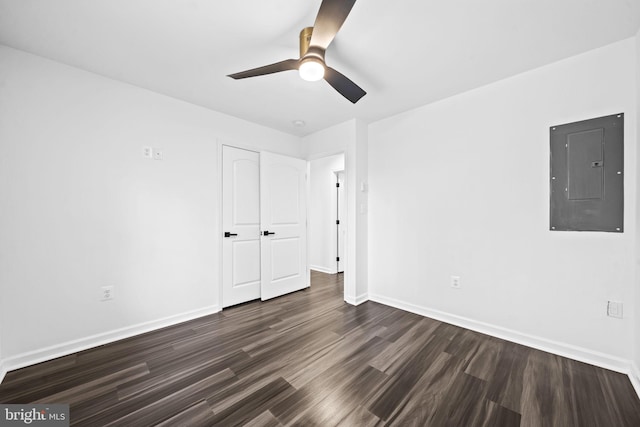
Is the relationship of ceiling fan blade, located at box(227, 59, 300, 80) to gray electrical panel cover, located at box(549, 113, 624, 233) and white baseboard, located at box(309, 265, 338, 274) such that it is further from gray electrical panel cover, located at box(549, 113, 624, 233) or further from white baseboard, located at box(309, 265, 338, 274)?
white baseboard, located at box(309, 265, 338, 274)

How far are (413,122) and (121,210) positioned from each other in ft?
10.9

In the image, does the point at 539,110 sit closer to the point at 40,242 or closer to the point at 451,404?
the point at 451,404

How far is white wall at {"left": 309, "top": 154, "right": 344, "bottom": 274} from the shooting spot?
200 inches

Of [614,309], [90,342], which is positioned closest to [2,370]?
[90,342]

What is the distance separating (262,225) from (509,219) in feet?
9.36

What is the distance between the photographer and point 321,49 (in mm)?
1535

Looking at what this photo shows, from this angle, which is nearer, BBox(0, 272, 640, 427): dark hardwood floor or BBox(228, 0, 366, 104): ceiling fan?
BBox(228, 0, 366, 104): ceiling fan

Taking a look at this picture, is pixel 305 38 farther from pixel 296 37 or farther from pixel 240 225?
pixel 240 225

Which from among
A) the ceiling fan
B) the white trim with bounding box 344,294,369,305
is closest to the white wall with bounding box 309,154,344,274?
the white trim with bounding box 344,294,369,305

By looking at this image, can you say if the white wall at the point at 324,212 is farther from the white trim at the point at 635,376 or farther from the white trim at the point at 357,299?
the white trim at the point at 635,376

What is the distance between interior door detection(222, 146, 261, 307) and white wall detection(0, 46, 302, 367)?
19cm

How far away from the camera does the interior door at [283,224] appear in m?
3.50

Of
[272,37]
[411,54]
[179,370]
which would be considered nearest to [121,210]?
[179,370]

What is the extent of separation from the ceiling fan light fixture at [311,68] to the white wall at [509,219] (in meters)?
1.83
